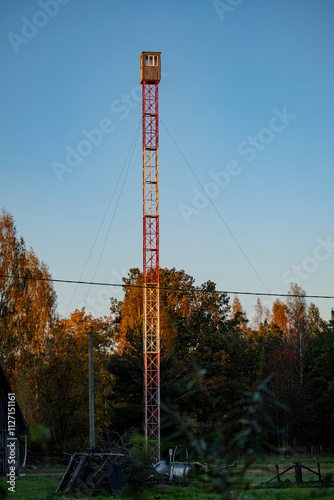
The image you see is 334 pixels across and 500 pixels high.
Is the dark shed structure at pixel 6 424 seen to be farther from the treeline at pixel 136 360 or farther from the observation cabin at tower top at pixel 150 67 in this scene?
the observation cabin at tower top at pixel 150 67

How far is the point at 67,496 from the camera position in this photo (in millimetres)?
16344

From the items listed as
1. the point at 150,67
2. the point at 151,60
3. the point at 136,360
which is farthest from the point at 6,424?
the point at 151,60

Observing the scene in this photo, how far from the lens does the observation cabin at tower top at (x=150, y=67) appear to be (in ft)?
120

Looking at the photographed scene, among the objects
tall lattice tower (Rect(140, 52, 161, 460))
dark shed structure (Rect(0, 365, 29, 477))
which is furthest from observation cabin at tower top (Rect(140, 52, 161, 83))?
dark shed structure (Rect(0, 365, 29, 477))

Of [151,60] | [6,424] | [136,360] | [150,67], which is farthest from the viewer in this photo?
[151,60]

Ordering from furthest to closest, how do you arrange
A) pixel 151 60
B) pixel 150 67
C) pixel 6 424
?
pixel 151 60 → pixel 150 67 → pixel 6 424

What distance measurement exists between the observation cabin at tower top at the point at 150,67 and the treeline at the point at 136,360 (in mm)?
13175

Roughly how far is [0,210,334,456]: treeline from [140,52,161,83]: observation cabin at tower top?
13.2 m

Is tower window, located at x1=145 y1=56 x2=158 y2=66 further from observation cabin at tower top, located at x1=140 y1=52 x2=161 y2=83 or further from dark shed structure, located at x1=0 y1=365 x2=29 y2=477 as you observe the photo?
dark shed structure, located at x1=0 y1=365 x2=29 y2=477

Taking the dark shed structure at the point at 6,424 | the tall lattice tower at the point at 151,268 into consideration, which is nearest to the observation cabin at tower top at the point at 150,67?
the tall lattice tower at the point at 151,268

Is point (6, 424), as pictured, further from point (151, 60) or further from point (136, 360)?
point (151, 60)

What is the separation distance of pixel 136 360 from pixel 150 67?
59.2 ft

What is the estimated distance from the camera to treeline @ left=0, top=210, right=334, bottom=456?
3117cm

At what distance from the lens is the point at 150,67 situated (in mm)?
Answer: 36781
